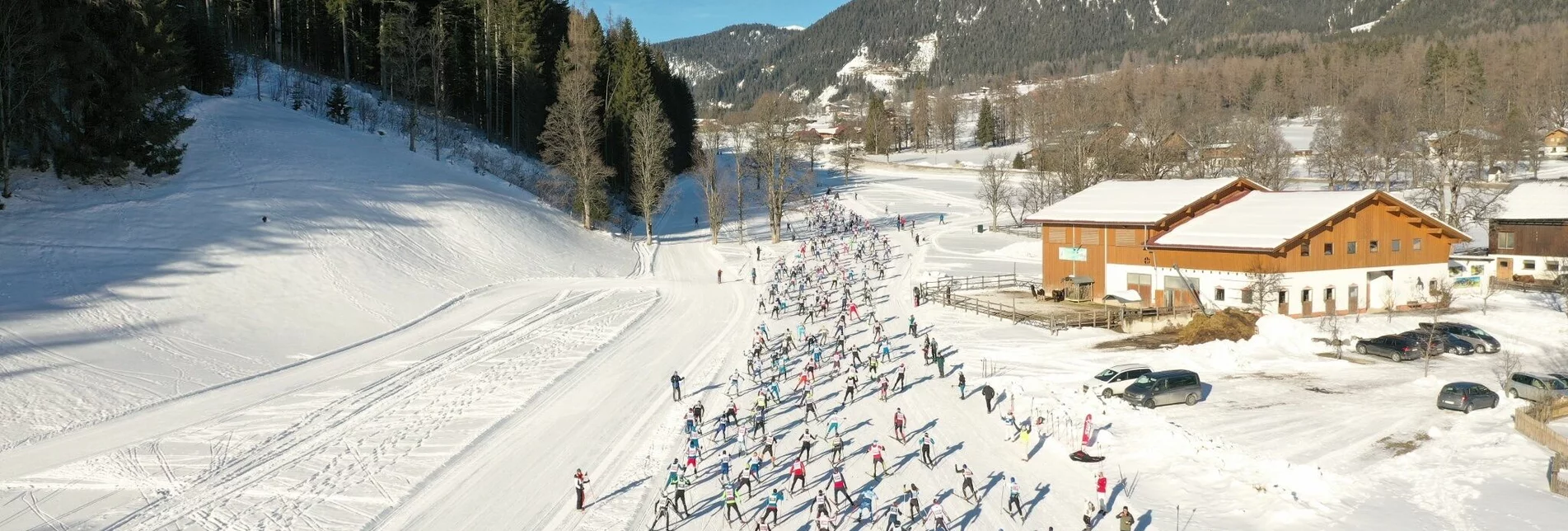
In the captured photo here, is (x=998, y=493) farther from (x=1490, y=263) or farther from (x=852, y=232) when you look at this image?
(x=852, y=232)

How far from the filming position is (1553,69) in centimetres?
11869

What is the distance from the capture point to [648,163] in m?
58.2

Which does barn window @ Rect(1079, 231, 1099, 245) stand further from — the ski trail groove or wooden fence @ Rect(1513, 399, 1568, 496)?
the ski trail groove

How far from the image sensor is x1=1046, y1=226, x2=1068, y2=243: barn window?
42.5 m

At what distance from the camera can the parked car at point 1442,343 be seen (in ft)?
92.1

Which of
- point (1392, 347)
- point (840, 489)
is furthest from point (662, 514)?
point (1392, 347)

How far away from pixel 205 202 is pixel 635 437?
1115 inches

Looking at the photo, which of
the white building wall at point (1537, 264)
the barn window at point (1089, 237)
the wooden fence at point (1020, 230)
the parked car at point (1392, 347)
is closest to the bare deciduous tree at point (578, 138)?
the wooden fence at point (1020, 230)

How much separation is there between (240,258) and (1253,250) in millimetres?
40547

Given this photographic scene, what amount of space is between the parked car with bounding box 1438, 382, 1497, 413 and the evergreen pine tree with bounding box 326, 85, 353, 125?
6029 centimetres

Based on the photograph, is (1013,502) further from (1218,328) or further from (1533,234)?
(1533,234)

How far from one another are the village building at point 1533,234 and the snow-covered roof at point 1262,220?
12.8 meters

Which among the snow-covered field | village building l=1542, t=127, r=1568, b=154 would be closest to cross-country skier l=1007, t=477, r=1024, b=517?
the snow-covered field

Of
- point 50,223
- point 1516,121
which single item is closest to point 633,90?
point 50,223
